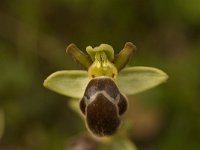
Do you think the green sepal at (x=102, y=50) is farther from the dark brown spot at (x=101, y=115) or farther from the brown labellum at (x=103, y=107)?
the dark brown spot at (x=101, y=115)

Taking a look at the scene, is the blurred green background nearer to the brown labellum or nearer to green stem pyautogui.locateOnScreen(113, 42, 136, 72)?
green stem pyautogui.locateOnScreen(113, 42, 136, 72)

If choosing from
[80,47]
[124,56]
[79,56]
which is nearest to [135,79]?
[124,56]

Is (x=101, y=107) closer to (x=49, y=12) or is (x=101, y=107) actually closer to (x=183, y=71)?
(x=183, y=71)

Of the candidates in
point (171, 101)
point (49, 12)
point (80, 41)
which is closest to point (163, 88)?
point (171, 101)

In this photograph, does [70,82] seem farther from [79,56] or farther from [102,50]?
[102,50]

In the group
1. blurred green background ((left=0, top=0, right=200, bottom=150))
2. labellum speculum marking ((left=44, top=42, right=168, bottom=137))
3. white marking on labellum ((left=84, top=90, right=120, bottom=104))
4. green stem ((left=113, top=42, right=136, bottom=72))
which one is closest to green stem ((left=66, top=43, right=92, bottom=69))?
labellum speculum marking ((left=44, top=42, right=168, bottom=137))
